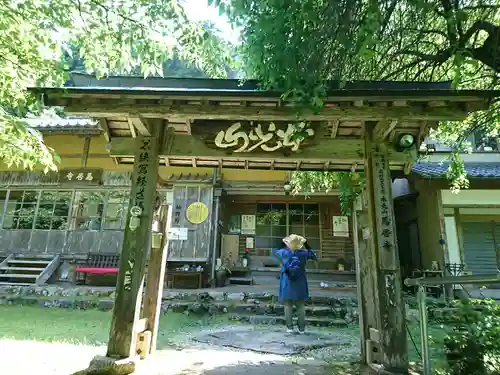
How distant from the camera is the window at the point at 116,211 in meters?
14.0

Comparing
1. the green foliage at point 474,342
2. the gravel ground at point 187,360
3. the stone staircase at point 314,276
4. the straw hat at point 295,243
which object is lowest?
the gravel ground at point 187,360

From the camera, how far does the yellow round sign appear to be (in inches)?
510

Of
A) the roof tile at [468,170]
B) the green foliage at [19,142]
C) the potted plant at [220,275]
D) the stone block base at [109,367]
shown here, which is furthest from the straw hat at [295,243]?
the roof tile at [468,170]

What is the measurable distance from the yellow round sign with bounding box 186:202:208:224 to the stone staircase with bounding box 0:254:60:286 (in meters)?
5.35

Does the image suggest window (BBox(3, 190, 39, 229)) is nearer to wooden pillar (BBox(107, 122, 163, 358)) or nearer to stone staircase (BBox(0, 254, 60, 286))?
stone staircase (BBox(0, 254, 60, 286))

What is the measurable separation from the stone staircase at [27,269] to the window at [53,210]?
132 centimetres

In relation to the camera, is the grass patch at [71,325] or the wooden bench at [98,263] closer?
the grass patch at [71,325]

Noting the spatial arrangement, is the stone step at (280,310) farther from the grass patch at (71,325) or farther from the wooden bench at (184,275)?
the wooden bench at (184,275)

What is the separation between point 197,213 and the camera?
1301 cm

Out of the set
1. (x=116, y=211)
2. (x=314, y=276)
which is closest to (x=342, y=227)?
(x=314, y=276)

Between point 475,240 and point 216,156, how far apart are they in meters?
10.7

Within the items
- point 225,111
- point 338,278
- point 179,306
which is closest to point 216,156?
point 225,111

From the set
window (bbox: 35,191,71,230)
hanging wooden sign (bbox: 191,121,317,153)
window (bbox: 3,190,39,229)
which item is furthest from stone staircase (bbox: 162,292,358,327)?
window (bbox: 3,190,39,229)

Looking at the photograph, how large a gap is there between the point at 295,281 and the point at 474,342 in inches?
156
